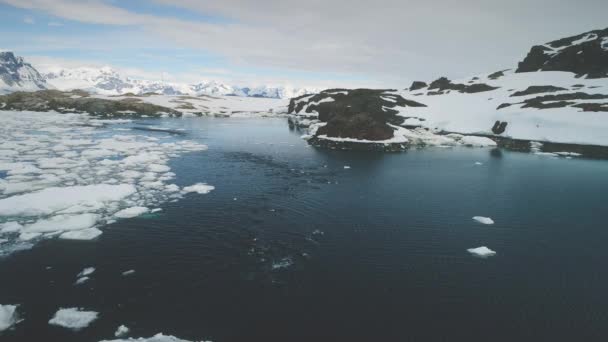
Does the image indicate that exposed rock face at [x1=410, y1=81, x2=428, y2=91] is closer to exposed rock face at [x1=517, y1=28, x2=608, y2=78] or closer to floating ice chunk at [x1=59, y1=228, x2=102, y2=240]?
exposed rock face at [x1=517, y1=28, x2=608, y2=78]

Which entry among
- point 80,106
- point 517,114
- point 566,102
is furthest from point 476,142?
point 80,106

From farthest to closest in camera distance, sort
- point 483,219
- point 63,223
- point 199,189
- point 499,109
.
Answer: point 499,109, point 199,189, point 483,219, point 63,223

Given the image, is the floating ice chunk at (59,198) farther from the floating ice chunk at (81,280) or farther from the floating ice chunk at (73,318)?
the floating ice chunk at (73,318)

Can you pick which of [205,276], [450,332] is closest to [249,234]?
[205,276]

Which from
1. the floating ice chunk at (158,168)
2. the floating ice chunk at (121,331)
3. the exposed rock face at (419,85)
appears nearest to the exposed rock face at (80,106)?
the exposed rock face at (419,85)

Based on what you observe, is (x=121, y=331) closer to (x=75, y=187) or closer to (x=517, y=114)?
(x=75, y=187)
